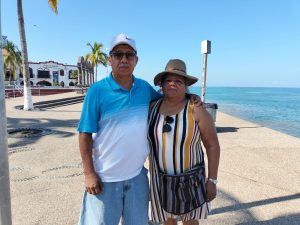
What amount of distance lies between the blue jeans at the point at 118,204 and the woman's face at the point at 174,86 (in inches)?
28.8

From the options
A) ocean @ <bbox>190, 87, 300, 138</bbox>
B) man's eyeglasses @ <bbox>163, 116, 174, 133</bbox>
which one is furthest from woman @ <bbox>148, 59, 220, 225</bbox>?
ocean @ <bbox>190, 87, 300, 138</bbox>

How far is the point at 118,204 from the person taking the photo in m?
2.34

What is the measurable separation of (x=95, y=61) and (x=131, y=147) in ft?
191

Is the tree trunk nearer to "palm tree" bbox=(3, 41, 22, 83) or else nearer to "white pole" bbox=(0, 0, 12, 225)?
"white pole" bbox=(0, 0, 12, 225)

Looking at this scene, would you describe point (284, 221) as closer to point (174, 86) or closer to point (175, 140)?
point (175, 140)

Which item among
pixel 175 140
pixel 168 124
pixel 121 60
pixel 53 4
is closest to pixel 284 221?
pixel 175 140

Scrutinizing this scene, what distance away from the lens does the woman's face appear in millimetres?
2449

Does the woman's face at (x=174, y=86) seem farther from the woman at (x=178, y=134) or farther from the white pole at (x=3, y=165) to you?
the white pole at (x=3, y=165)

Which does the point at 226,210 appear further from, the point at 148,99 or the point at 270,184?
the point at 148,99

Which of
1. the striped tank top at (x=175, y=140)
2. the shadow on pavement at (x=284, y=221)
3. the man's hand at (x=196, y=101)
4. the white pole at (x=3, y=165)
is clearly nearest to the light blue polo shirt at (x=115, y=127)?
the striped tank top at (x=175, y=140)

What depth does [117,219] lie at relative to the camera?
235cm

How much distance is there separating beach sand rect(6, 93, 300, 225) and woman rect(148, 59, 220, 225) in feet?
4.39

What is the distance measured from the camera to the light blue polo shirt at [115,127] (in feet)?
7.06

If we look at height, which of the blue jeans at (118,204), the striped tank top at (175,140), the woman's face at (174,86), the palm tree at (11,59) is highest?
the palm tree at (11,59)
